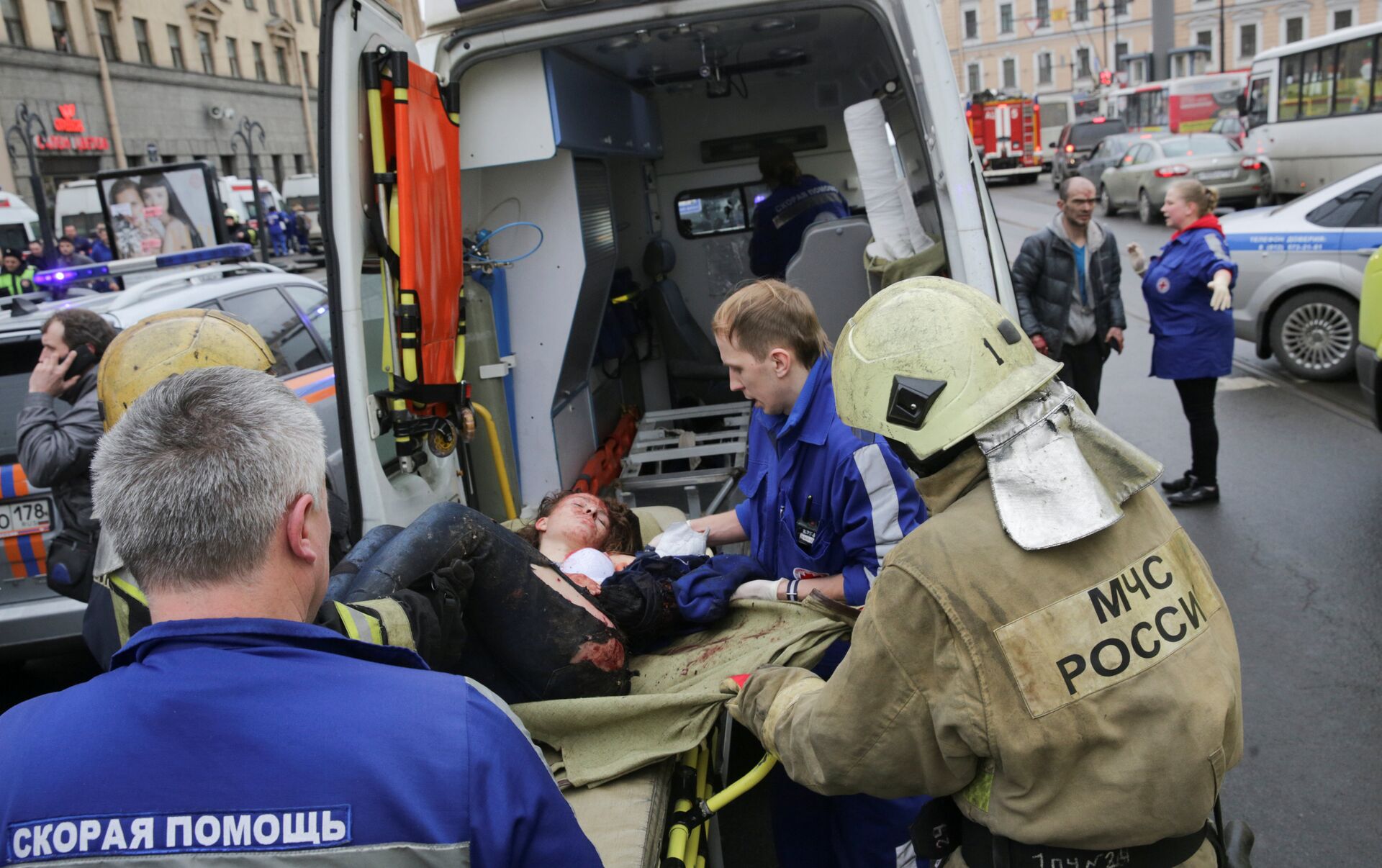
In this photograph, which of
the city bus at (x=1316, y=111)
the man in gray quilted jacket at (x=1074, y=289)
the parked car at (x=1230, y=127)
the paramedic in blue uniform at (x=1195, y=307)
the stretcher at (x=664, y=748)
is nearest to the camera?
the stretcher at (x=664, y=748)

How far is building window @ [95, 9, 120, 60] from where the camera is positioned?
35.2 metres

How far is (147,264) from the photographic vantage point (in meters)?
8.11

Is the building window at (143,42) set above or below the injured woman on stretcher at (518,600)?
above

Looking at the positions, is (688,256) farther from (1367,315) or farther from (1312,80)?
(1312,80)

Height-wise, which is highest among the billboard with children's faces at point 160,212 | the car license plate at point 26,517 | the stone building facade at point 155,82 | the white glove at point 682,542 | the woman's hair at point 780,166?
the stone building facade at point 155,82

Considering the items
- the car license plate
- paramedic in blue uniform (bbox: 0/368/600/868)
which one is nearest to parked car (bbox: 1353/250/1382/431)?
paramedic in blue uniform (bbox: 0/368/600/868)

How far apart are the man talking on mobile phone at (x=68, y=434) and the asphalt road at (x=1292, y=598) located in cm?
174

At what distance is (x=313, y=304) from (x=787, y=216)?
3485 mm

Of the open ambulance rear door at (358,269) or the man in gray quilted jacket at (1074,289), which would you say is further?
the man in gray quilted jacket at (1074,289)

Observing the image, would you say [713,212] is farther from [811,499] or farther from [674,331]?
[811,499]

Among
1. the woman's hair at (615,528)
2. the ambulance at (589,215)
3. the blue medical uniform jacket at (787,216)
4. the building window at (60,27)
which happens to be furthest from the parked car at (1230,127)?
the building window at (60,27)

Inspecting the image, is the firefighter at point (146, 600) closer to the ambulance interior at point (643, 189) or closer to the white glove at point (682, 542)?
the ambulance interior at point (643, 189)

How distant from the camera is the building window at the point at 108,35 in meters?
35.2

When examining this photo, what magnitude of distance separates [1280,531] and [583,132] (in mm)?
4619
